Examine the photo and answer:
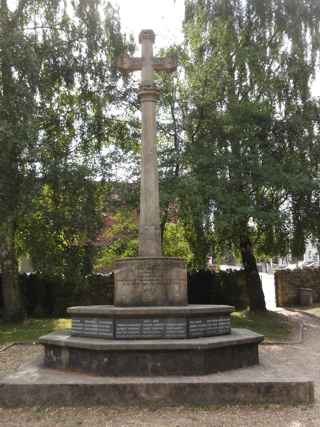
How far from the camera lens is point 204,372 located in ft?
24.2

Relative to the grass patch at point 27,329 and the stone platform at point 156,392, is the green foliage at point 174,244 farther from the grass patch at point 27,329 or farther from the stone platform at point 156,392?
the stone platform at point 156,392

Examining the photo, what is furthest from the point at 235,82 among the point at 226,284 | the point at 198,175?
the point at 226,284

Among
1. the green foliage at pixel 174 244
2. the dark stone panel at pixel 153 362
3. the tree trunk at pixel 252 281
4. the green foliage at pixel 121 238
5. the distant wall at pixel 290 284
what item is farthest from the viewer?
the distant wall at pixel 290 284

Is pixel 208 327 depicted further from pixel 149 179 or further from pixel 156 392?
pixel 149 179

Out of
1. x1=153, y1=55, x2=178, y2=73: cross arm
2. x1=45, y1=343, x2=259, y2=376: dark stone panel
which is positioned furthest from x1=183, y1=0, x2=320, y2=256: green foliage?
x1=45, y1=343, x2=259, y2=376: dark stone panel

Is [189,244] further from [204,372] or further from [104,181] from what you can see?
[204,372]

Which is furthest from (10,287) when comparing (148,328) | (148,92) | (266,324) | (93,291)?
(148,328)

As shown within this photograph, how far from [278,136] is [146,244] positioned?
429 inches

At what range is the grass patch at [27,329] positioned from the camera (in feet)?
45.8

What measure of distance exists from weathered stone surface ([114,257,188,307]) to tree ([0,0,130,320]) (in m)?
6.73

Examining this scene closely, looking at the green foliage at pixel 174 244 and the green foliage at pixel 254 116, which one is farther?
the green foliage at pixel 174 244

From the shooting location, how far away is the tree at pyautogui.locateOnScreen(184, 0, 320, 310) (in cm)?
1642

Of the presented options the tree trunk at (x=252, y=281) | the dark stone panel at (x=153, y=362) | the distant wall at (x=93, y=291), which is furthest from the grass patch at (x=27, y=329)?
the tree trunk at (x=252, y=281)

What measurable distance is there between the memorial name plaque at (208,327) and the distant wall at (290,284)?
55.4ft
